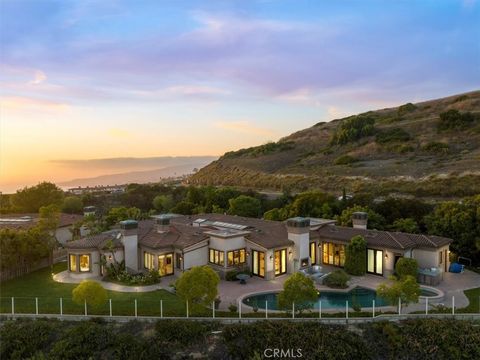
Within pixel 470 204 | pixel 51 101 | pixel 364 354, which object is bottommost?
pixel 364 354

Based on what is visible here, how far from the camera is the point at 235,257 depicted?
87.1ft

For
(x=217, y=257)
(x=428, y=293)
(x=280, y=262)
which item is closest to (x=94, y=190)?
(x=217, y=257)

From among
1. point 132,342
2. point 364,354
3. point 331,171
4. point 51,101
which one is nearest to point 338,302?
point 364,354

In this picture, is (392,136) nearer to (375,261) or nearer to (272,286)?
(375,261)

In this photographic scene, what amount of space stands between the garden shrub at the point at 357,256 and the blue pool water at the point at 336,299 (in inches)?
110

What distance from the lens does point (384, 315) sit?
19141 millimetres

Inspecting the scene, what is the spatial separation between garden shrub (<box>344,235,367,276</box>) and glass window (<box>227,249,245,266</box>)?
23.6 feet

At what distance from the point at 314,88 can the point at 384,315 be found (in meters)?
36.7

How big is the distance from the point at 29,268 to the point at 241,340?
18.0 meters

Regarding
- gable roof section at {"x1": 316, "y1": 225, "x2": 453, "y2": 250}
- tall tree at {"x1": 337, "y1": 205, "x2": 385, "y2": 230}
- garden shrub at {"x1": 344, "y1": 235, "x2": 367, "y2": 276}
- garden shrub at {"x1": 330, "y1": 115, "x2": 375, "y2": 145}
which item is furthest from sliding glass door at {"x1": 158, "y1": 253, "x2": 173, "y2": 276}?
garden shrub at {"x1": 330, "y1": 115, "x2": 375, "y2": 145}

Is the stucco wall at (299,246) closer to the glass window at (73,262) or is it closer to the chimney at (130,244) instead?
the chimney at (130,244)

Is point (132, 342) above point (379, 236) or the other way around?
the other way around

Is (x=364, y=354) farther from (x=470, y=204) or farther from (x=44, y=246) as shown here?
(x=44, y=246)

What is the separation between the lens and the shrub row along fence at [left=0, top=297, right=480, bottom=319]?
19391mm
